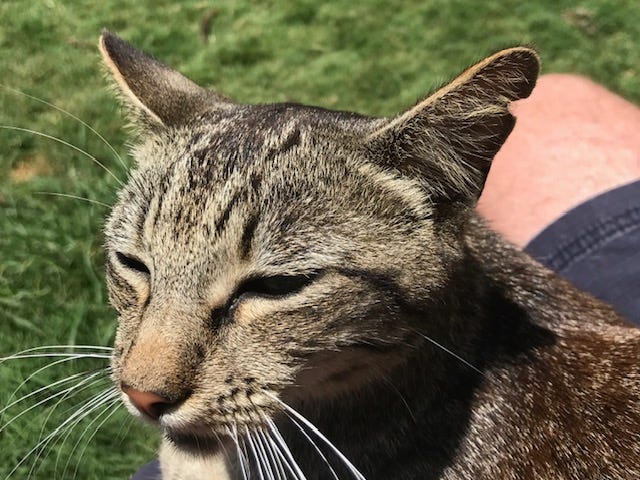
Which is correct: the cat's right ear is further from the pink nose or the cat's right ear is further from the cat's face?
the pink nose

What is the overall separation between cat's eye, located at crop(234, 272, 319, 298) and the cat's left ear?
38 centimetres

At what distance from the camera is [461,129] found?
1790 mm

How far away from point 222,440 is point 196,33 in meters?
3.57

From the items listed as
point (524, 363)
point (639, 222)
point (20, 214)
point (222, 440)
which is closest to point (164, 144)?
point (222, 440)

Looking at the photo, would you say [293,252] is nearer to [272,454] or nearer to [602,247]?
[272,454]

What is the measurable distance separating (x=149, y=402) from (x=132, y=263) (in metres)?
0.40

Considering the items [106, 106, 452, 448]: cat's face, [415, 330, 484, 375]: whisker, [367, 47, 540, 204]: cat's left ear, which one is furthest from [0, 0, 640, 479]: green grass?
[367, 47, 540, 204]: cat's left ear

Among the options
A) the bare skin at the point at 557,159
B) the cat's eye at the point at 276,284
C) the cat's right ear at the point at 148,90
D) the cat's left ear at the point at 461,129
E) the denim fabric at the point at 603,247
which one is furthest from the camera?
the bare skin at the point at 557,159

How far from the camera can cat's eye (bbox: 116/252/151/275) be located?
1942 mm

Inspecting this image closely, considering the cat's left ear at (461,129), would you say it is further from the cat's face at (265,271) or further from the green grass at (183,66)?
the green grass at (183,66)

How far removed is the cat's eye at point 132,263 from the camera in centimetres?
194

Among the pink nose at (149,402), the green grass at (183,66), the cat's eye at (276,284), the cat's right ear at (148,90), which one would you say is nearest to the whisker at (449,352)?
the cat's eye at (276,284)

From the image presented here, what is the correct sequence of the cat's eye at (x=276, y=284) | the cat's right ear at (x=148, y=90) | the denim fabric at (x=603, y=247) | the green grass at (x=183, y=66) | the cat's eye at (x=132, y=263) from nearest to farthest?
the cat's eye at (x=276, y=284), the cat's eye at (x=132, y=263), the cat's right ear at (x=148, y=90), the denim fabric at (x=603, y=247), the green grass at (x=183, y=66)

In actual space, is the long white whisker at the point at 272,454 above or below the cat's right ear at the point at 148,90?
below
